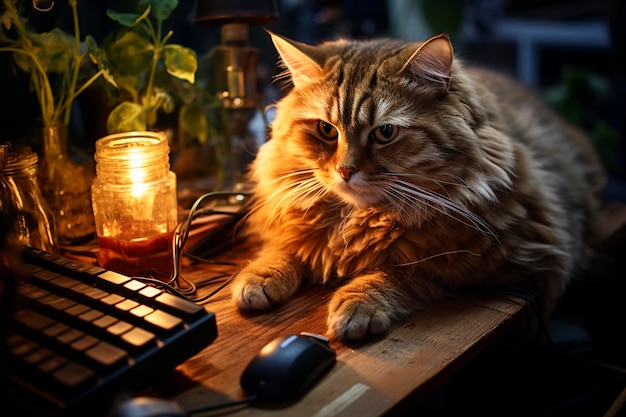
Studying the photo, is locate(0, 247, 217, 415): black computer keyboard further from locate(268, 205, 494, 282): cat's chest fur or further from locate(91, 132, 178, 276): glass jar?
locate(268, 205, 494, 282): cat's chest fur

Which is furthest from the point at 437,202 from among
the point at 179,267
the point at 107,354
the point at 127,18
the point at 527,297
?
the point at 127,18

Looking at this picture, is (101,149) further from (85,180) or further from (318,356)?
(318,356)

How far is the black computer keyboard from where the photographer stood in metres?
0.73

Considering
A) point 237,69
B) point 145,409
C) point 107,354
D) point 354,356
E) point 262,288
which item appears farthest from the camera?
point 237,69

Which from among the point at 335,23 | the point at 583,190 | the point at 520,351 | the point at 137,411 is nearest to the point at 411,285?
the point at 520,351

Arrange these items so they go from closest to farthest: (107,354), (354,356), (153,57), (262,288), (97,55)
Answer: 1. (107,354)
2. (354,356)
3. (262,288)
4. (97,55)
5. (153,57)

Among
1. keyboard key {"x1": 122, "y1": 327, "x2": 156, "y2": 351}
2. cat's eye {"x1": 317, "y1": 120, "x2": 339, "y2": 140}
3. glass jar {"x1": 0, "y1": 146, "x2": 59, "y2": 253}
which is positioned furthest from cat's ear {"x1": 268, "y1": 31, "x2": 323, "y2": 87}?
keyboard key {"x1": 122, "y1": 327, "x2": 156, "y2": 351}

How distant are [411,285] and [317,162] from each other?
324 mm

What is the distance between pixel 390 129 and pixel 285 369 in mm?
549

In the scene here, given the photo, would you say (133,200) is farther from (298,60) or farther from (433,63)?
(433,63)

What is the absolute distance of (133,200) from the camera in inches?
46.9

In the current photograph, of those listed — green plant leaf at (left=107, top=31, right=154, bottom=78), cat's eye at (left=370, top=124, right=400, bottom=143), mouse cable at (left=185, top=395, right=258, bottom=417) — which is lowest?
mouse cable at (left=185, top=395, right=258, bottom=417)

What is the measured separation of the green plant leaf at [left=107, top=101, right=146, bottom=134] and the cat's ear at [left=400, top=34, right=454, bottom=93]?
603mm

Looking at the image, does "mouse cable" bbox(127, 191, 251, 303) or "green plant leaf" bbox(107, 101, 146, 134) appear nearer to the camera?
"mouse cable" bbox(127, 191, 251, 303)
